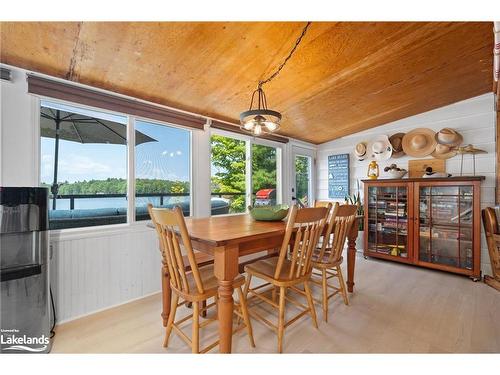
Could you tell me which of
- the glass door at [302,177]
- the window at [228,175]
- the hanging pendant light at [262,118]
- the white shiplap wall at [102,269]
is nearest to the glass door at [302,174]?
the glass door at [302,177]

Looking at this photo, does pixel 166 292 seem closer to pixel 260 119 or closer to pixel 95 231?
pixel 95 231

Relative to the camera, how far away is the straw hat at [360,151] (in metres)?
3.80

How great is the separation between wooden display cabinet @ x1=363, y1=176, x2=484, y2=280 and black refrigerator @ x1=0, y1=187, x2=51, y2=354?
148 inches

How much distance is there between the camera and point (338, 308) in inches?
81.0

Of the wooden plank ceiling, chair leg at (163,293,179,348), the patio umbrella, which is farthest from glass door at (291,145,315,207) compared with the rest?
chair leg at (163,293,179,348)

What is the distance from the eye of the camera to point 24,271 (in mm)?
1432

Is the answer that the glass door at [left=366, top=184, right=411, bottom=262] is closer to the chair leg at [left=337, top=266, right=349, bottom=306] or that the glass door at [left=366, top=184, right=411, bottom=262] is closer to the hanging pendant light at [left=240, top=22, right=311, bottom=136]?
the chair leg at [left=337, top=266, right=349, bottom=306]

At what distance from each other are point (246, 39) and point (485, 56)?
230cm

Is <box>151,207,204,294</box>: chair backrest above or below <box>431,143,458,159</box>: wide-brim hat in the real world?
below

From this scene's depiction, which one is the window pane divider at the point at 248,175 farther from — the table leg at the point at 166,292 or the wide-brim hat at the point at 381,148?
the wide-brim hat at the point at 381,148

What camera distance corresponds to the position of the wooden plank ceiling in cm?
148

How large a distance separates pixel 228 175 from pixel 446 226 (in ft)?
9.74
